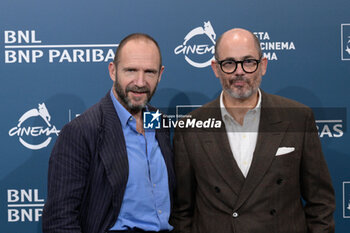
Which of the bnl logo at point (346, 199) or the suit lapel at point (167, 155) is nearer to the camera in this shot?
the suit lapel at point (167, 155)

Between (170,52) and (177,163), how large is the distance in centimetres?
82

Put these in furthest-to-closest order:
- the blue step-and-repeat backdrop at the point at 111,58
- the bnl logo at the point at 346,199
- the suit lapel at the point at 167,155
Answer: the bnl logo at the point at 346,199 < the blue step-and-repeat backdrop at the point at 111,58 < the suit lapel at the point at 167,155

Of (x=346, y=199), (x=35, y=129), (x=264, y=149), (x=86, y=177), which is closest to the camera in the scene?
(x=86, y=177)

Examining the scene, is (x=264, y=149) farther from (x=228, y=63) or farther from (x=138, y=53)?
(x=138, y=53)

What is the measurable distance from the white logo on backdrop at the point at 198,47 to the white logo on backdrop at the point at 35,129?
0.94 metres

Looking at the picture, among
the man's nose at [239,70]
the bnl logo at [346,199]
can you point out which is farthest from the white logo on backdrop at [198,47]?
the bnl logo at [346,199]

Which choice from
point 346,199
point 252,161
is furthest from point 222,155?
point 346,199

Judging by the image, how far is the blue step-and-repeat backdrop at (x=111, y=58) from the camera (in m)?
2.53

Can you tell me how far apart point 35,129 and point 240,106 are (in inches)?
53.2

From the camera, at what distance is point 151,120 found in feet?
6.91

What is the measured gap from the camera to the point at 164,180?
2.00 m

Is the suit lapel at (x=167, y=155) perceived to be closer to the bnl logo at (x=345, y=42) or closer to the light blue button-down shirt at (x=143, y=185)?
the light blue button-down shirt at (x=143, y=185)

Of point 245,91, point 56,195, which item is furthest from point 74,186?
point 245,91

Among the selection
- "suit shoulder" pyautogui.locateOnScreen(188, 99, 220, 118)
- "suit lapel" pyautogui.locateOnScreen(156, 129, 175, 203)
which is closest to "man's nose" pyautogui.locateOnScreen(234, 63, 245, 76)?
"suit shoulder" pyautogui.locateOnScreen(188, 99, 220, 118)
